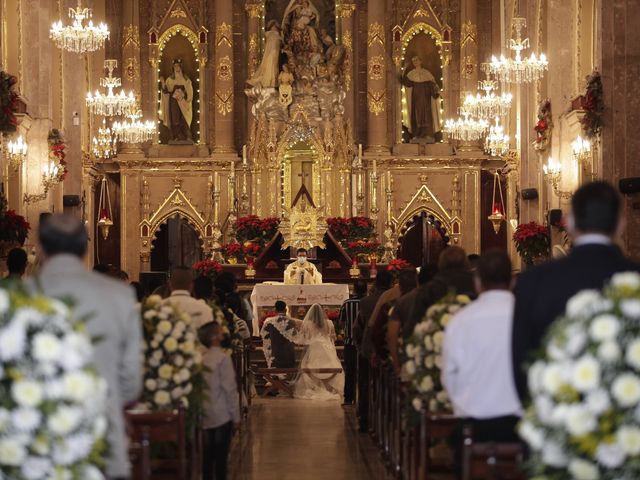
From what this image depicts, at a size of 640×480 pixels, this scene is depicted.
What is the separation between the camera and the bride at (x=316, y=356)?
841 inches

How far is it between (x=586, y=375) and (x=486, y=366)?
2.37m

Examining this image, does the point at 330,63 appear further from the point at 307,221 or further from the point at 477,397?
the point at 477,397

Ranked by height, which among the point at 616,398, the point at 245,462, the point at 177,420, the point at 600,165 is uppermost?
the point at 600,165

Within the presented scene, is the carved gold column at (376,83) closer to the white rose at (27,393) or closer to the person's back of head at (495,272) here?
the person's back of head at (495,272)

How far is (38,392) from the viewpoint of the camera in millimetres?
5703

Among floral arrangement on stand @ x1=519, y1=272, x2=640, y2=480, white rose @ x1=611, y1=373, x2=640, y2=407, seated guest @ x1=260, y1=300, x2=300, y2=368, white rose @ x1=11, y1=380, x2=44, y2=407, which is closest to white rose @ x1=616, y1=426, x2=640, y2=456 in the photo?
floral arrangement on stand @ x1=519, y1=272, x2=640, y2=480

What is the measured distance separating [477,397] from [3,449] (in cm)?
324

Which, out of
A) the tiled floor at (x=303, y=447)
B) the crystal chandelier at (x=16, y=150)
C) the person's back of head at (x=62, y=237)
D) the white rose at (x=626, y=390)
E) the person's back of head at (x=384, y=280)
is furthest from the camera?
the crystal chandelier at (x=16, y=150)

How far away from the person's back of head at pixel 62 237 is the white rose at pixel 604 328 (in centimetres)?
258

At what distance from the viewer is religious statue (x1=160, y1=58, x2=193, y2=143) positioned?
34.3 metres

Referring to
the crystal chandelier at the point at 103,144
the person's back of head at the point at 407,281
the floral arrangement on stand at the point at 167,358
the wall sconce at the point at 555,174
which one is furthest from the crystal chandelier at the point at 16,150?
the crystal chandelier at the point at 103,144

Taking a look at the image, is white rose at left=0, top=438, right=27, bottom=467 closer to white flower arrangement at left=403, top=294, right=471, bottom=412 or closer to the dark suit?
the dark suit

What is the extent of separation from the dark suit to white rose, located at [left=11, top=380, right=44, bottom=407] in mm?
Result: 2332

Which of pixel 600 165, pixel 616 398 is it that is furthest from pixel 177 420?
pixel 600 165
